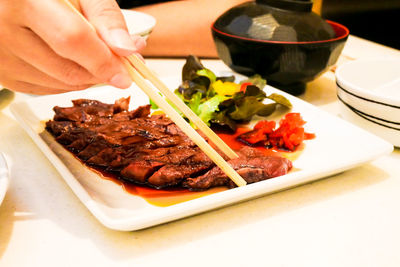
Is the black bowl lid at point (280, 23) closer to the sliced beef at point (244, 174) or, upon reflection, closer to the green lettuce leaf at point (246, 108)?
the green lettuce leaf at point (246, 108)

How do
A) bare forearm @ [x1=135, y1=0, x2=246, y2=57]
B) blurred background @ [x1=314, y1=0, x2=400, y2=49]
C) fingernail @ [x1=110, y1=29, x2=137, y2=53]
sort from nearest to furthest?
1. fingernail @ [x1=110, y1=29, x2=137, y2=53]
2. bare forearm @ [x1=135, y1=0, x2=246, y2=57]
3. blurred background @ [x1=314, y1=0, x2=400, y2=49]

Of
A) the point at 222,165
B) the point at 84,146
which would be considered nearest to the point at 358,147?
the point at 222,165

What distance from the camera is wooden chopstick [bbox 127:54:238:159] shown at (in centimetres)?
128

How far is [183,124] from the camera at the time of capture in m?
1.31

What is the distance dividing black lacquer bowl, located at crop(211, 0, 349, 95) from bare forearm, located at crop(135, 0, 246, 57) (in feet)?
2.70

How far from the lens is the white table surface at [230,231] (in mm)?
1143

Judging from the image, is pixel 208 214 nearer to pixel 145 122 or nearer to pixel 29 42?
pixel 145 122

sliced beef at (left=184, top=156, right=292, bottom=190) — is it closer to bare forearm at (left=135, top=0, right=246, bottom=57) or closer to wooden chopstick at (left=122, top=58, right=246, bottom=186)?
wooden chopstick at (left=122, top=58, right=246, bottom=186)

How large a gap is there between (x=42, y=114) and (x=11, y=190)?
0.62 m

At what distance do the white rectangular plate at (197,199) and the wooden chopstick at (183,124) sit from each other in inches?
3.2

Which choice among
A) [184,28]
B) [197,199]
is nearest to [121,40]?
[197,199]

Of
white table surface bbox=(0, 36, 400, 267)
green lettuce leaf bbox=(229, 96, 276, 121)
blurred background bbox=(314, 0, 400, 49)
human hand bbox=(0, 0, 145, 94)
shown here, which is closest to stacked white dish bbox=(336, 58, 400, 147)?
white table surface bbox=(0, 36, 400, 267)

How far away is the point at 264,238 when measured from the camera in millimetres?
1224

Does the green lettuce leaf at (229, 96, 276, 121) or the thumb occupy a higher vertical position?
the thumb
